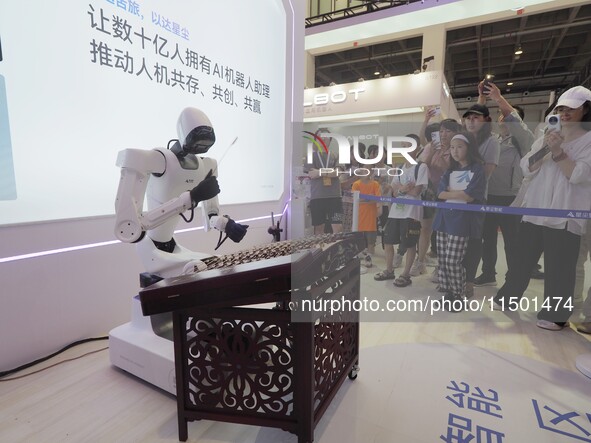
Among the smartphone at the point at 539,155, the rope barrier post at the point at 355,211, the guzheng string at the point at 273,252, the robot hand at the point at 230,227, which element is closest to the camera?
the guzheng string at the point at 273,252

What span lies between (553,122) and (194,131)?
6.50 feet

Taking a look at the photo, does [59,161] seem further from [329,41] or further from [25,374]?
[329,41]

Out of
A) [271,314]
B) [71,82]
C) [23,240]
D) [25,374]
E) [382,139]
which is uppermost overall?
[71,82]

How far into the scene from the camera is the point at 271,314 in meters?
1.08

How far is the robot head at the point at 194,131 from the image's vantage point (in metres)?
1.54

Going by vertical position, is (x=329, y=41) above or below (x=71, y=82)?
above

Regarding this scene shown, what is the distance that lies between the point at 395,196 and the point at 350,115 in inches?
164

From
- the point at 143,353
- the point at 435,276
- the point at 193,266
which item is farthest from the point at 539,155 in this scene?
the point at 143,353

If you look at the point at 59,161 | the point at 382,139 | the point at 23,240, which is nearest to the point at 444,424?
the point at 382,139

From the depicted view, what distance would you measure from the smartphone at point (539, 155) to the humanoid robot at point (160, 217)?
191 cm

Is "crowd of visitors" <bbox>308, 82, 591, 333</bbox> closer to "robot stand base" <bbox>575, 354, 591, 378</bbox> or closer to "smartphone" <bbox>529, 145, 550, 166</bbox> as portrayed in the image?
"smartphone" <bbox>529, 145, 550, 166</bbox>

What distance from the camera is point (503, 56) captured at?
31.8ft

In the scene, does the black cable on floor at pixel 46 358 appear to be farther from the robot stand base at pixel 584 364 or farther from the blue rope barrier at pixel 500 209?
the robot stand base at pixel 584 364

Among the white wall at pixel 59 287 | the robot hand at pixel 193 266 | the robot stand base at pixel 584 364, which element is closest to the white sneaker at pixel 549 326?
the robot stand base at pixel 584 364
